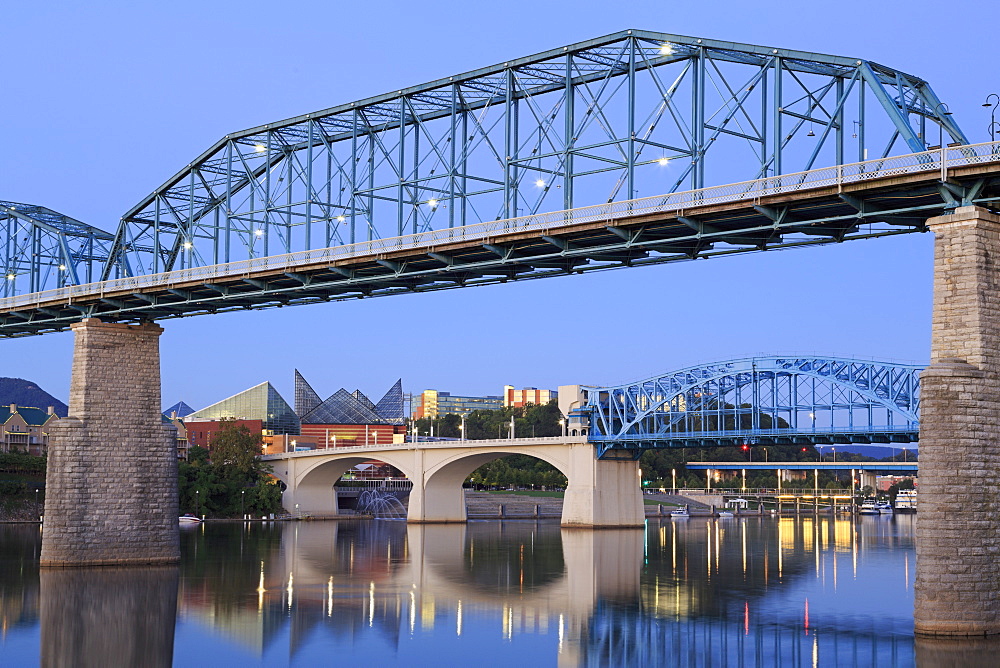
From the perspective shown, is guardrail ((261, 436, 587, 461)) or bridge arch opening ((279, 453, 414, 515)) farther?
bridge arch opening ((279, 453, 414, 515))

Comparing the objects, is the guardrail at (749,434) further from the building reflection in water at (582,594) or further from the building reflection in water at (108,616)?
the building reflection in water at (108,616)

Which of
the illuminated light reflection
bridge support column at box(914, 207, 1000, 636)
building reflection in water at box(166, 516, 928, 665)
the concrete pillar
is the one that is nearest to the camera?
bridge support column at box(914, 207, 1000, 636)

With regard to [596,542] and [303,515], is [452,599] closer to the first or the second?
[596,542]

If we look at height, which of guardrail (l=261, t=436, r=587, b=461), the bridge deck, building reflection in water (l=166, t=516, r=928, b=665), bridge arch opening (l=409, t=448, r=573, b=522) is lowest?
building reflection in water (l=166, t=516, r=928, b=665)

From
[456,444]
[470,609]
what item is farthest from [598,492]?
[470,609]

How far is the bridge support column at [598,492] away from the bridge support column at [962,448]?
89021mm

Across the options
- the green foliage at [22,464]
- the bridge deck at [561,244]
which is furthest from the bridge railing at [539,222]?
the green foliage at [22,464]

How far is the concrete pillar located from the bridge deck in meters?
3.43

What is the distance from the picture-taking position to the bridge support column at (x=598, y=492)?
422 ft

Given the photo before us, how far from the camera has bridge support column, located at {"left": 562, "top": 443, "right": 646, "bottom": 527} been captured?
129 m

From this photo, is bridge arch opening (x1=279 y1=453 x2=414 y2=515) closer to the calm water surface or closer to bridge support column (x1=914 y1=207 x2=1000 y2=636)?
the calm water surface

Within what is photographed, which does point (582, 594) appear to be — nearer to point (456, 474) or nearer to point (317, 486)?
point (456, 474)

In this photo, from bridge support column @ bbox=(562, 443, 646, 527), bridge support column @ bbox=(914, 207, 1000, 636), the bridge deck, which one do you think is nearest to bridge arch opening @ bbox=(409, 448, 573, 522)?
bridge support column @ bbox=(562, 443, 646, 527)

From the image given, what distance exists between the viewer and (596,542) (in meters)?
104
